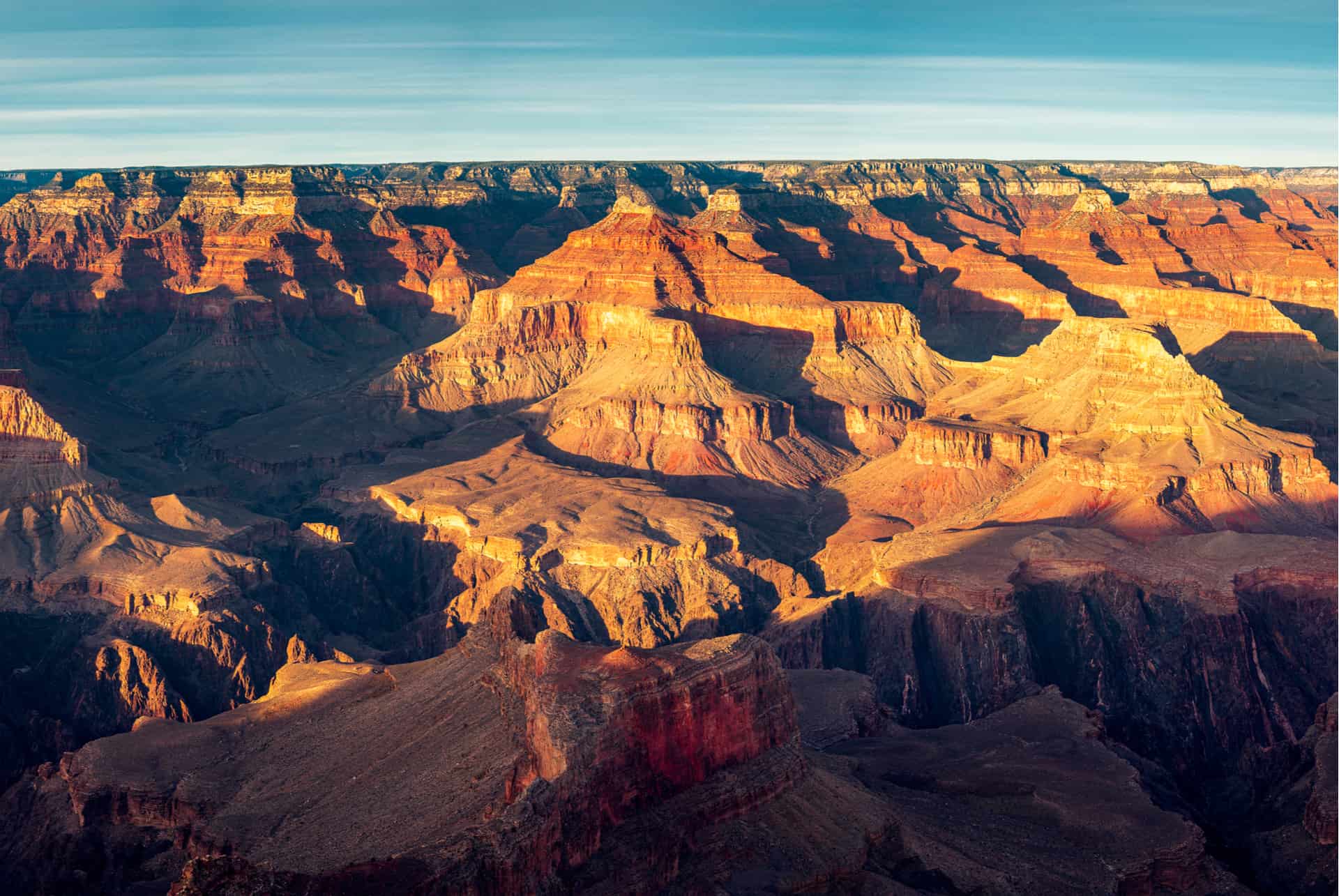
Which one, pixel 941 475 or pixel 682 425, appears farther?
pixel 682 425

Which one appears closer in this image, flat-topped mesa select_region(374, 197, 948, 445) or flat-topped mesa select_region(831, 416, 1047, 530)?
flat-topped mesa select_region(831, 416, 1047, 530)

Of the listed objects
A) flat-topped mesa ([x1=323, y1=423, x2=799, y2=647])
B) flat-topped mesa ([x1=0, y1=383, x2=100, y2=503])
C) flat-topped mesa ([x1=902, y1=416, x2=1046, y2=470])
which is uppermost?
flat-topped mesa ([x1=0, y1=383, x2=100, y2=503])

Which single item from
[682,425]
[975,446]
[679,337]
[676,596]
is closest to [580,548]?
[676,596]

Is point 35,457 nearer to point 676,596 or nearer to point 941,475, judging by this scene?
point 676,596

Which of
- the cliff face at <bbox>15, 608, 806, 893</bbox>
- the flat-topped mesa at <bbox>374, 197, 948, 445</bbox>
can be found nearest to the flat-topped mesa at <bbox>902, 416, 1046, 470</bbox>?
the flat-topped mesa at <bbox>374, 197, 948, 445</bbox>

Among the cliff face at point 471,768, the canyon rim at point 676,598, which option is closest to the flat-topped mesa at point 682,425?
the canyon rim at point 676,598

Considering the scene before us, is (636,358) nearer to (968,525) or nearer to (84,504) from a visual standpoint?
(968,525)

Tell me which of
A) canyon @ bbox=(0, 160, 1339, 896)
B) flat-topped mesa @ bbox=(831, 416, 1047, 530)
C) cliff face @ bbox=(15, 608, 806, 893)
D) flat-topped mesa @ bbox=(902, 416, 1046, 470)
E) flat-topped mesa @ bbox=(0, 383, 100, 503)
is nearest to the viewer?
cliff face @ bbox=(15, 608, 806, 893)

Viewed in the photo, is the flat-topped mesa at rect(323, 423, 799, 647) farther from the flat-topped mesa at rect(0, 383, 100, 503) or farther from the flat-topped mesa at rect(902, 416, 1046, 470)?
the flat-topped mesa at rect(0, 383, 100, 503)
